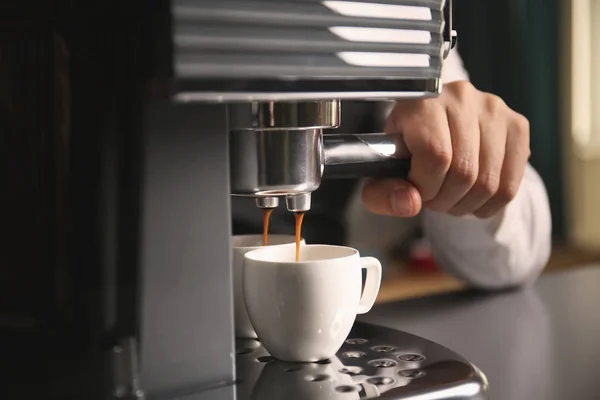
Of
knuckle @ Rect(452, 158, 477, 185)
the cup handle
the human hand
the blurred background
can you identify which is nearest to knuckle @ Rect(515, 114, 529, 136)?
the human hand

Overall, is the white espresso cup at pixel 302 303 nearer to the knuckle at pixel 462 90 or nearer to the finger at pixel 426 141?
the finger at pixel 426 141

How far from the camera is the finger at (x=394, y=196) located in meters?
0.63

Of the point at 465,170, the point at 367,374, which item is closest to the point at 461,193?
the point at 465,170

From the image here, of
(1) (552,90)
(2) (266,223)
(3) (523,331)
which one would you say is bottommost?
(3) (523,331)

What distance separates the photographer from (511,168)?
74cm

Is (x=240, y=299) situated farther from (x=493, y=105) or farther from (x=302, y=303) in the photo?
(x=493, y=105)

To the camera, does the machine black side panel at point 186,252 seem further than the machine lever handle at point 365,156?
No

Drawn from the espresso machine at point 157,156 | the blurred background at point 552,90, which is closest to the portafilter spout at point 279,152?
the espresso machine at point 157,156

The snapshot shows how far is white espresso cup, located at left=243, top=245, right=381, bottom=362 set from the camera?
0.50m

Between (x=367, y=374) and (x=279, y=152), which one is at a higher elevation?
(x=279, y=152)

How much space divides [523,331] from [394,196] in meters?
0.20

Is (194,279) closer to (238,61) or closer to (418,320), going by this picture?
(238,61)

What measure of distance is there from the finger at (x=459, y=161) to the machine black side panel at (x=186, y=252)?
10.5 inches

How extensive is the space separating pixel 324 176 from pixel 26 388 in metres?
0.23
